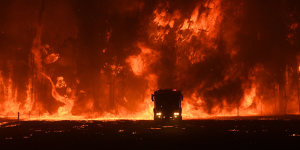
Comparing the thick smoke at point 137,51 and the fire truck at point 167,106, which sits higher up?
the thick smoke at point 137,51

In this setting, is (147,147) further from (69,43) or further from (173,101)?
(69,43)

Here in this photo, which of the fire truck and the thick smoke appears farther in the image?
the thick smoke

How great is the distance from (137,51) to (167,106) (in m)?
23.2

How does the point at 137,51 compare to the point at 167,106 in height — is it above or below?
above

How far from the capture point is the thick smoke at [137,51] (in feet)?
208

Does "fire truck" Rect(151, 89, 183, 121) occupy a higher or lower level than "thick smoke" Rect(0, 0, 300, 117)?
lower

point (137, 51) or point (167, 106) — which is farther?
point (137, 51)

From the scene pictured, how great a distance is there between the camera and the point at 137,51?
64.1m

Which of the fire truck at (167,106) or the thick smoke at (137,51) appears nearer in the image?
the fire truck at (167,106)

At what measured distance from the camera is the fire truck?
140ft

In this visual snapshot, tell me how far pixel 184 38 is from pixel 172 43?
2.36m

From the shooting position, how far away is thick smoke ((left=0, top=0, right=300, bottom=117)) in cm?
6334

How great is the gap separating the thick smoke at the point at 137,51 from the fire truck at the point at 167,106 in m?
19.7

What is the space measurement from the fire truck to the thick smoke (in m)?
19.7
